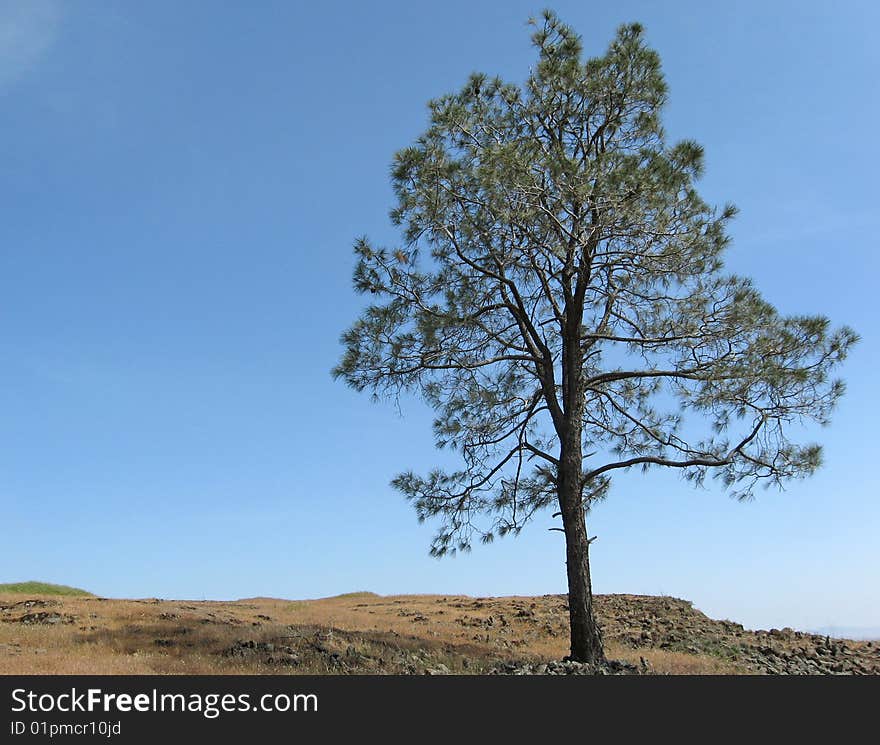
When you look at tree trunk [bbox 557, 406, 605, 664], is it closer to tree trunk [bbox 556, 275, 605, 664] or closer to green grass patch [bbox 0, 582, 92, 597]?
tree trunk [bbox 556, 275, 605, 664]

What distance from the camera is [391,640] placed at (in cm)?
1463

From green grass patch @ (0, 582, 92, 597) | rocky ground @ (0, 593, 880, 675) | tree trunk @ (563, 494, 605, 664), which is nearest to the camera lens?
rocky ground @ (0, 593, 880, 675)

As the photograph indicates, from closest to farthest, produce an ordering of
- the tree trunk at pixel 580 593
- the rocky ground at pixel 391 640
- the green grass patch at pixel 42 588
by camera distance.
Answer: the rocky ground at pixel 391 640, the tree trunk at pixel 580 593, the green grass patch at pixel 42 588

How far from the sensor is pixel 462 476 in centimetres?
1453

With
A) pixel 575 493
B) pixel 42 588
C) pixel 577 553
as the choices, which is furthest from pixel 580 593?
pixel 42 588

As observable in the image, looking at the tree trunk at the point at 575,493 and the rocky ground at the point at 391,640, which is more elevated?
the tree trunk at the point at 575,493

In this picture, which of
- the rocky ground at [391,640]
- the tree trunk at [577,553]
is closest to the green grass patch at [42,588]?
the rocky ground at [391,640]

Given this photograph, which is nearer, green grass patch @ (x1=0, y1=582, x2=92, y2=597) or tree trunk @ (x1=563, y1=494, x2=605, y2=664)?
tree trunk @ (x1=563, y1=494, x2=605, y2=664)

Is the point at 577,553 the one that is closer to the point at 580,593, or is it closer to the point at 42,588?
the point at 580,593

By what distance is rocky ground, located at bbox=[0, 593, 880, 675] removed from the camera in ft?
38.6

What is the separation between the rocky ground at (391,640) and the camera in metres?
11.8

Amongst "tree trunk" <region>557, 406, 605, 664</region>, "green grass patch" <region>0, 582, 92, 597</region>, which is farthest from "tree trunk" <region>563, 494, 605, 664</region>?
"green grass patch" <region>0, 582, 92, 597</region>

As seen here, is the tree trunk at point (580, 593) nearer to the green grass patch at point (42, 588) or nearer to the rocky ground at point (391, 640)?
the rocky ground at point (391, 640)
